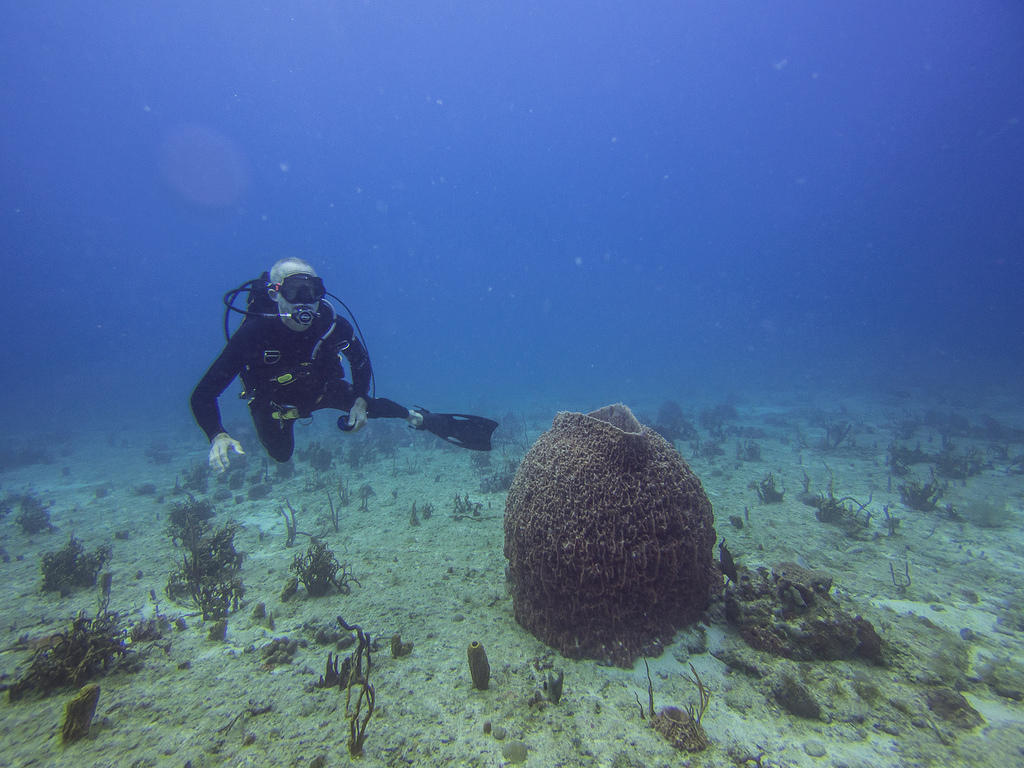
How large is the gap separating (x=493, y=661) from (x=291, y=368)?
5.24 m

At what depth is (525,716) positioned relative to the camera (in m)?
2.87

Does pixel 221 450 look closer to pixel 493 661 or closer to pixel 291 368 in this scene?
pixel 291 368

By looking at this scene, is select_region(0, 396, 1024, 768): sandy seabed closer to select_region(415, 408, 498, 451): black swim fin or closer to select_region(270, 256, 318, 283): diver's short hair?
select_region(415, 408, 498, 451): black swim fin

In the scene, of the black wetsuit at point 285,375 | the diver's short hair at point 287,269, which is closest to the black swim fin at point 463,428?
the black wetsuit at point 285,375

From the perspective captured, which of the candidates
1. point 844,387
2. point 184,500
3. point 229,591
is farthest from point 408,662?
point 844,387

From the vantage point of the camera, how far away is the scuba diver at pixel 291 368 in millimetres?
5547

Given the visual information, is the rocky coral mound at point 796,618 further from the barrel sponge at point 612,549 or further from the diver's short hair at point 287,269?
the diver's short hair at point 287,269

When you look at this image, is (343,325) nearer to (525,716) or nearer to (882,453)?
(525,716)

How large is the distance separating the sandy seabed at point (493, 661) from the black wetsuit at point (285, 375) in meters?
2.38

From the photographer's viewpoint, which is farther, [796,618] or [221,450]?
[221,450]

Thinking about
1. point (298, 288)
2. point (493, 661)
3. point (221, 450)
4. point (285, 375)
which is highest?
point (298, 288)

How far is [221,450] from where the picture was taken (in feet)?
15.2

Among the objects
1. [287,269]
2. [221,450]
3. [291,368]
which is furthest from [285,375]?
[287,269]

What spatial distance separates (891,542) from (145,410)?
180 ft
